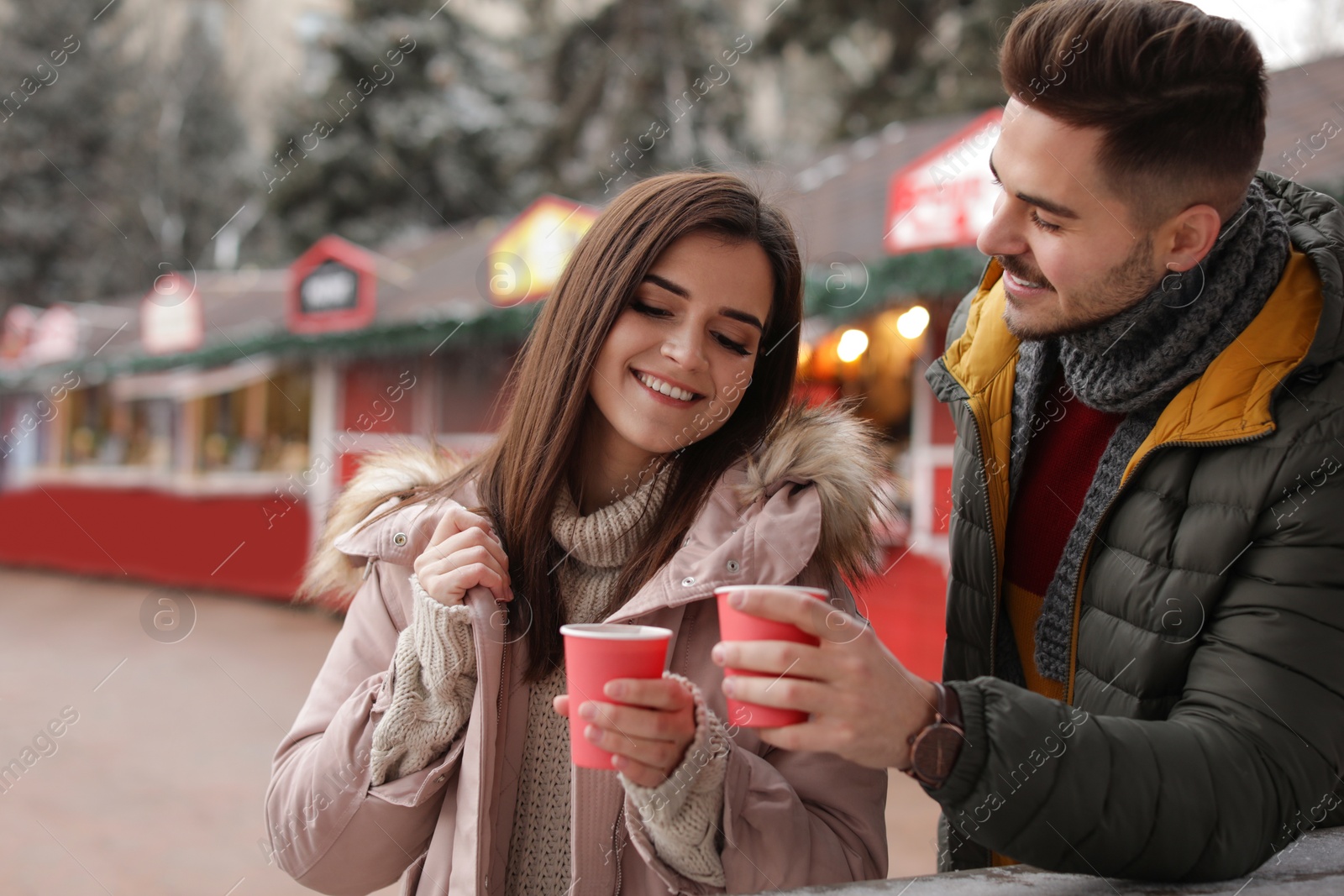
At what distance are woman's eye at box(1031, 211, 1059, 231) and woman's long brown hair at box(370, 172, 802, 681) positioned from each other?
0.47 m

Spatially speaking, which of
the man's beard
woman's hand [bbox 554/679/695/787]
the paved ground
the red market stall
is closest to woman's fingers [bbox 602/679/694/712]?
woman's hand [bbox 554/679/695/787]

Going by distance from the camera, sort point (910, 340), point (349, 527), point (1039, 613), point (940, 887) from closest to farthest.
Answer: point (940, 887), point (1039, 613), point (349, 527), point (910, 340)

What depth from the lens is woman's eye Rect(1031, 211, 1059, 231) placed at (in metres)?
1.62

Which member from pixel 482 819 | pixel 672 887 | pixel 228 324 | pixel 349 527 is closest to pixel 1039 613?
pixel 672 887

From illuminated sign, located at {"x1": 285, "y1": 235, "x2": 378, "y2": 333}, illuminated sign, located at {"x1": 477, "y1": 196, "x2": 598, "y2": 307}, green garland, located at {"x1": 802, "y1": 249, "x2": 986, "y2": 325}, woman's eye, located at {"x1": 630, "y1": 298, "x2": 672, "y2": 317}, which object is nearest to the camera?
woman's eye, located at {"x1": 630, "y1": 298, "x2": 672, "y2": 317}

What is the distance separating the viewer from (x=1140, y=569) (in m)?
1.55

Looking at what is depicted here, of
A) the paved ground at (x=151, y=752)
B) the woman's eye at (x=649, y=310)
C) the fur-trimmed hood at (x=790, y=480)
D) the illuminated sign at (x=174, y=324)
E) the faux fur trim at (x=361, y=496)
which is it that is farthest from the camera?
the illuminated sign at (x=174, y=324)

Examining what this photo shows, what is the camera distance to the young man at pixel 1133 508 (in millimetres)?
1153

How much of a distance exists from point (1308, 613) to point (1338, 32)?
60.4 ft

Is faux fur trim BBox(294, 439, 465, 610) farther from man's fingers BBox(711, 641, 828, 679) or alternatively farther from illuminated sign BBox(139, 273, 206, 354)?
illuminated sign BBox(139, 273, 206, 354)

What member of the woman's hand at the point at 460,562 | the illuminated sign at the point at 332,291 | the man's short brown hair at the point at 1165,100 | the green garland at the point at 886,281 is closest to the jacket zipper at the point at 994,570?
the man's short brown hair at the point at 1165,100

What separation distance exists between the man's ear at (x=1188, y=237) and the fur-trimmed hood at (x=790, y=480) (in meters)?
0.60

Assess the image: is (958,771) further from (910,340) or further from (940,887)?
(910,340)

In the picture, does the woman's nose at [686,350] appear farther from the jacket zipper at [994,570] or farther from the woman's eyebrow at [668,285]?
the jacket zipper at [994,570]
